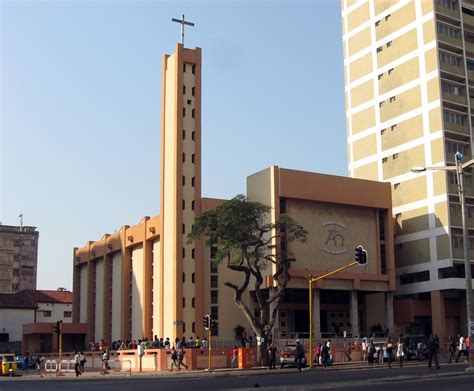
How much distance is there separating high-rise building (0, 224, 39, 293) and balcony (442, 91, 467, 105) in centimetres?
8821

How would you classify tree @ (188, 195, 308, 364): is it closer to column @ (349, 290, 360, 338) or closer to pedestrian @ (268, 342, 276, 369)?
pedestrian @ (268, 342, 276, 369)

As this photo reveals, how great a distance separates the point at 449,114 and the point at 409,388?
5337 centimetres

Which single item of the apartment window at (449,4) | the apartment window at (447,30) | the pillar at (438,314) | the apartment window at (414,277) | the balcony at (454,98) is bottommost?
the pillar at (438,314)

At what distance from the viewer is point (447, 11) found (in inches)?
2955

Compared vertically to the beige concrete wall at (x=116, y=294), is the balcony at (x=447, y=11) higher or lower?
higher

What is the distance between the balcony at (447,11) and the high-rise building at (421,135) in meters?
0.16

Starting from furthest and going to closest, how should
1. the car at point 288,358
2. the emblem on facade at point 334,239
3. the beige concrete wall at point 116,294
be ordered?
the beige concrete wall at point 116,294 < the emblem on facade at point 334,239 < the car at point 288,358

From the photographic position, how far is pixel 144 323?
6825 centimetres

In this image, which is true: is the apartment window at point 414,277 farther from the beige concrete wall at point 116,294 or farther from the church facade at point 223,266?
the beige concrete wall at point 116,294

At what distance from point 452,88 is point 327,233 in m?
21.8

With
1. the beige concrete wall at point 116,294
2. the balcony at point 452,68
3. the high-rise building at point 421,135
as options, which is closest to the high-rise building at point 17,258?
the beige concrete wall at point 116,294

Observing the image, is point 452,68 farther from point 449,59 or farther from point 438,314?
point 438,314

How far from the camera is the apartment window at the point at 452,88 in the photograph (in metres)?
73.1

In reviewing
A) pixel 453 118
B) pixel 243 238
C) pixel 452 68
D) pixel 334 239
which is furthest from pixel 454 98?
pixel 243 238
